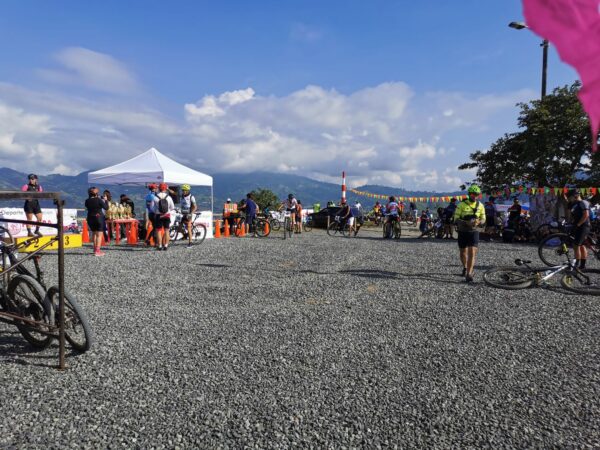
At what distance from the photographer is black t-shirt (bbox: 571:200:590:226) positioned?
307 inches

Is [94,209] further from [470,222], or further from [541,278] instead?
[541,278]

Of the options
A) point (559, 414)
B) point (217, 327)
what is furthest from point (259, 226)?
point (559, 414)

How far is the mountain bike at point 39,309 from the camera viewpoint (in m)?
3.74

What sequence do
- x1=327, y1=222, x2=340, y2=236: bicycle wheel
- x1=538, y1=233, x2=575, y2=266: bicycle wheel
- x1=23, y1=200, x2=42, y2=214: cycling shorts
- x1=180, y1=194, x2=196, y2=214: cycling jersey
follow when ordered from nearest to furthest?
x1=538, y1=233, x2=575, y2=266: bicycle wheel < x1=23, y1=200, x2=42, y2=214: cycling shorts < x1=180, y1=194, x2=196, y2=214: cycling jersey < x1=327, y1=222, x2=340, y2=236: bicycle wheel

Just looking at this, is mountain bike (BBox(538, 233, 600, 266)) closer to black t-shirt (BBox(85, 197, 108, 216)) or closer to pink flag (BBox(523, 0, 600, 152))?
pink flag (BBox(523, 0, 600, 152))

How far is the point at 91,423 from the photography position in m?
2.68

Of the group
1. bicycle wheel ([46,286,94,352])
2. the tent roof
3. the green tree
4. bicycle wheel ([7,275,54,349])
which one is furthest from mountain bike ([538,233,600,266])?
the green tree

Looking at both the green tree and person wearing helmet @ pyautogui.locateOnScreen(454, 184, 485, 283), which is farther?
the green tree

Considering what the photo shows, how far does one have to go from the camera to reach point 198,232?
45.7 feet

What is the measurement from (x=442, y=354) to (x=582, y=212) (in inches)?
233

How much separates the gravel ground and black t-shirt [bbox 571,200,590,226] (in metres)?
2.18

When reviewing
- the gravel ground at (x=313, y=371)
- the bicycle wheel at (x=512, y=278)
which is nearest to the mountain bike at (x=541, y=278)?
the bicycle wheel at (x=512, y=278)

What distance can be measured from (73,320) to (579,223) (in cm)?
888

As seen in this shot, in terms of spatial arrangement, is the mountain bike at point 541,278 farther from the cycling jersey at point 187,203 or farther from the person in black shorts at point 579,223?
the cycling jersey at point 187,203
